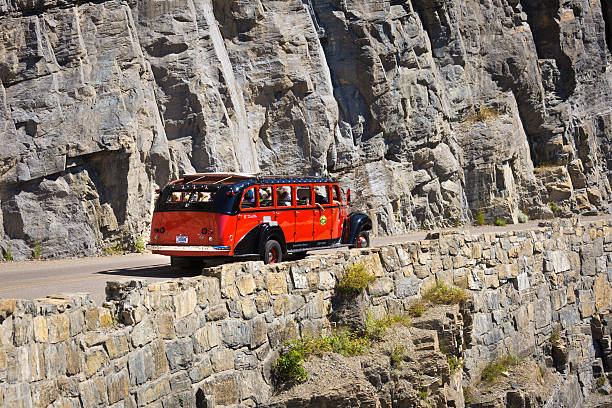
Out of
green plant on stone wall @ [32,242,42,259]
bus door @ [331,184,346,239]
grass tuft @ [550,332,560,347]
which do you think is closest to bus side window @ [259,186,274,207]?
bus door @ [331,184,346,239]

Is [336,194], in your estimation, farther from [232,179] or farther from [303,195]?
[232,179]

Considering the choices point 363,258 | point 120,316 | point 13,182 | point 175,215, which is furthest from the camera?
point 13,182

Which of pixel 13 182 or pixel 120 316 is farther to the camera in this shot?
pixel 13 182

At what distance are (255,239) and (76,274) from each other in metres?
3.87

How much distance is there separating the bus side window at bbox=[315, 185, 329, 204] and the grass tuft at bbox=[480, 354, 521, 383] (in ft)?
15.9

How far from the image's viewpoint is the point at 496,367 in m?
14.6

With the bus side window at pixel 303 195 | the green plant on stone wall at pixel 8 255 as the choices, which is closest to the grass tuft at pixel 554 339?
the bus side window at pixel 303 195

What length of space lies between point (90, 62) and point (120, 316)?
1547 centimetres

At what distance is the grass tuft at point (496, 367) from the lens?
14234mm

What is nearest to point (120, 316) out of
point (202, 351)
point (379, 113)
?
point (202, 351)

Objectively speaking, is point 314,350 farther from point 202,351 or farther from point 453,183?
point 453,183

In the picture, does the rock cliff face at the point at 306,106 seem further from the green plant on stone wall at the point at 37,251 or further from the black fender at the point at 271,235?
the black fender at the point at 271,235

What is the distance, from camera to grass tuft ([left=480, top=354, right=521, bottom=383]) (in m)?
14.2

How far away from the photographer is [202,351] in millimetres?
8586
